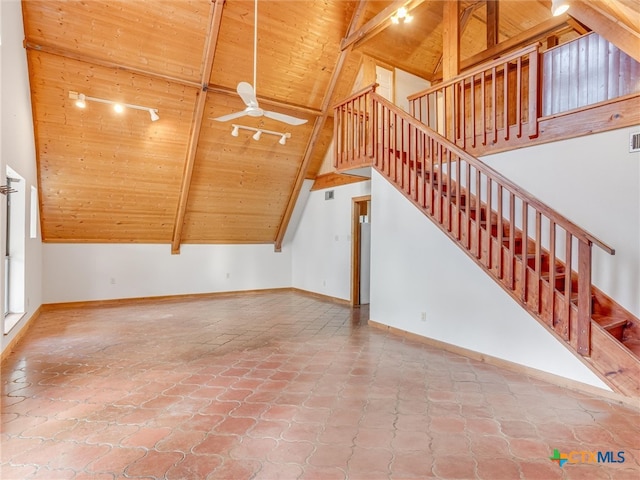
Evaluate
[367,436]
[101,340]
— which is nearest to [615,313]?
[367,436]

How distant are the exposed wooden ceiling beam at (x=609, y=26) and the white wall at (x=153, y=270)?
688cm

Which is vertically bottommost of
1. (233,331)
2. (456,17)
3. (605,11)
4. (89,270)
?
(233,331)

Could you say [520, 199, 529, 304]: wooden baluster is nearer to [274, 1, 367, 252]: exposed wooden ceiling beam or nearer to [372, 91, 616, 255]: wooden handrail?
[372, 91, 616, 255]: wooden handrail

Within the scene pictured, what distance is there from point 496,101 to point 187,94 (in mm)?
4365

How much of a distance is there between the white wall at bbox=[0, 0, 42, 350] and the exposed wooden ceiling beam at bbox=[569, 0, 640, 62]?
535 centimetres

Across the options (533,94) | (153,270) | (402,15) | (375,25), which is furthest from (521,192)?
(153,270)

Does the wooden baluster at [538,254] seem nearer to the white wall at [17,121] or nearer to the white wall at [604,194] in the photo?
the white wall at [604,194]

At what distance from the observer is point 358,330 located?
4836mm

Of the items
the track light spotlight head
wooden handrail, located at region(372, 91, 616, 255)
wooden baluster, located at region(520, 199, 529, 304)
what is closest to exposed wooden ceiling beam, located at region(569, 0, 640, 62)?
wooden handrail, located at region(372, 91, 616, 255)

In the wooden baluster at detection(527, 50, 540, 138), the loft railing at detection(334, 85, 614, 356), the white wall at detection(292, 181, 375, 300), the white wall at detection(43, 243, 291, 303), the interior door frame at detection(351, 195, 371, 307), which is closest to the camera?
the loft railing at detection(334, 85, 614, 356)

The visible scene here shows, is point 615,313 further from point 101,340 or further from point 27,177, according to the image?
point 27,177

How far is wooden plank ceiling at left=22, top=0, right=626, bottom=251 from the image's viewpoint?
14.8 feet

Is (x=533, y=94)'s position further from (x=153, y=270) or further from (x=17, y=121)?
(x=153, y=270)

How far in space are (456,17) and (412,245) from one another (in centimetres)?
340
